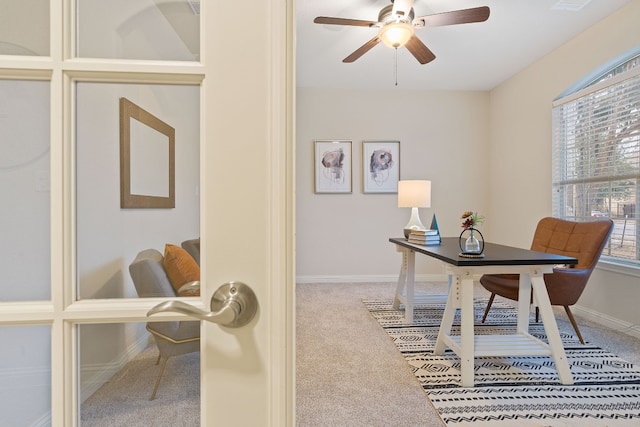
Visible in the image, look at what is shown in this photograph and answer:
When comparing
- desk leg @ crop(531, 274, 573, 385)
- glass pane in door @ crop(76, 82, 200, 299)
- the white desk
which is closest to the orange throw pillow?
glass pane in door @ crop(76, 82, 200, 299)

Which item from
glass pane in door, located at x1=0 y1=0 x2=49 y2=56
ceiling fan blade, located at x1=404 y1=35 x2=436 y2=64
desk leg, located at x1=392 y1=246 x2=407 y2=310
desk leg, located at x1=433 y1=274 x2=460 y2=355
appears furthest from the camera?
desk leg, located at x1=392 y1=246 x2=407 y2=310

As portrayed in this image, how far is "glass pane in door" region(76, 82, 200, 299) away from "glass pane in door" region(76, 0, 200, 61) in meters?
0.05

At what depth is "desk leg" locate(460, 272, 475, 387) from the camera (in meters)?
1.86

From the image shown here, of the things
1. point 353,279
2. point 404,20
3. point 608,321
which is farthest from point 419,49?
point 353,279

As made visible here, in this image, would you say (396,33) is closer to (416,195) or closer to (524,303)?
(416,195)

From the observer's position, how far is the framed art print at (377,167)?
14.7ft

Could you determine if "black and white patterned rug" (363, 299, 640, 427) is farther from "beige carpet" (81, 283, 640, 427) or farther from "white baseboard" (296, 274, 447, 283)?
"white baseboard" (296, 274, 447, 283)

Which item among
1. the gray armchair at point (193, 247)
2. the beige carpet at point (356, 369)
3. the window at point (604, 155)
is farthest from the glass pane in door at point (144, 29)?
the window at point (604, 155)

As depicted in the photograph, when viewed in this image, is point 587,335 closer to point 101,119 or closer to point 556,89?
point 556,89

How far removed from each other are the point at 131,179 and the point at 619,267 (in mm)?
3566

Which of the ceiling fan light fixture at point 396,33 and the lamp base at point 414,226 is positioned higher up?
the ceiling fan light fixture at point 396,33

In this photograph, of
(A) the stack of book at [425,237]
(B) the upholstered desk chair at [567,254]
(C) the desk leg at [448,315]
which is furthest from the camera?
(A) the stack of book at [425,237]

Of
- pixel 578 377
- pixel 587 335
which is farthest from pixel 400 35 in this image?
pixel 587 335

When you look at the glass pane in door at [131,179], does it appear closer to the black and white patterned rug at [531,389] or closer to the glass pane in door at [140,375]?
the glass pane in door at [140,375]
